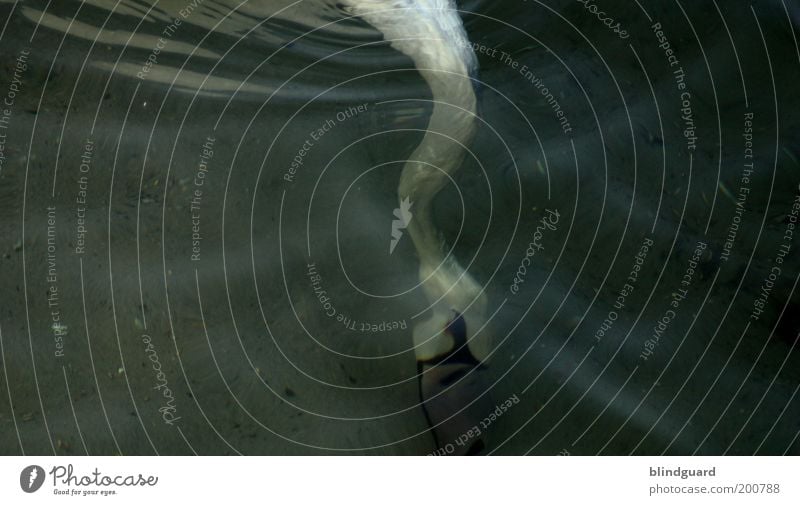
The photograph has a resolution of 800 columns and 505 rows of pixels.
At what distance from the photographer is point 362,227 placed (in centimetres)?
78

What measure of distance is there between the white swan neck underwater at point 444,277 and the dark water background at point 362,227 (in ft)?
0.04

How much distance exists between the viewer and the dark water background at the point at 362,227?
75 cm

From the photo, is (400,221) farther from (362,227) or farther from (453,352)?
(453,352)

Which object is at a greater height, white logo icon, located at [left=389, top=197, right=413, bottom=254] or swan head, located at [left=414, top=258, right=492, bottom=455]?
white logo icon, located at [left=389, top=197, right=413, bottom=254]

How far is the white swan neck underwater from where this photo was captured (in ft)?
2.54

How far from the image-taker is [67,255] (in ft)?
2.48

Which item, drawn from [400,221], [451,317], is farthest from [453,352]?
[400,221]

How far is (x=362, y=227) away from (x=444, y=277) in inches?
4.0

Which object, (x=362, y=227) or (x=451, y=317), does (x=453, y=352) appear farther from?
(x=362, y=227)

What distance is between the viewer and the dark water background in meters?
0.75

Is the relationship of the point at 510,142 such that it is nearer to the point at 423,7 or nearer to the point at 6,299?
the point at 423,7

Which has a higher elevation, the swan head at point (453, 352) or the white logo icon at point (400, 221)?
the white logo icon at point (400, 221)

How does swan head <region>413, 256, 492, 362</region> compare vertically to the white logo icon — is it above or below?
below

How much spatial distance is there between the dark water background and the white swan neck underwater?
0.04ft
